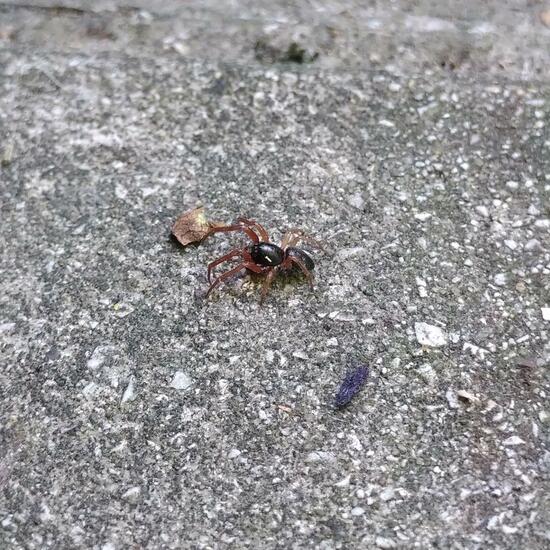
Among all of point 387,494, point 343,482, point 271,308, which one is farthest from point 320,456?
point 271,308

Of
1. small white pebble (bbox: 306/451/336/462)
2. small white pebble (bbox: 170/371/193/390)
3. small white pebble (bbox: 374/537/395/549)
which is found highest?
small white pebble (bbox: 170/371/193/390)

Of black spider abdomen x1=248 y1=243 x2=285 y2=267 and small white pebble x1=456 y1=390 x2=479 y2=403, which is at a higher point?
black spider abdomen x1=248 y1=243 x2=285 y2=267

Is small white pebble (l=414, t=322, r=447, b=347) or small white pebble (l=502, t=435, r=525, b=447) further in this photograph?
small white pebble (l=414, t=322, r=447, b=347)

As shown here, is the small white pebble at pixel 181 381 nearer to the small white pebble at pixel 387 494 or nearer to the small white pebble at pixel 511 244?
the small white pebble at pixel 387 494

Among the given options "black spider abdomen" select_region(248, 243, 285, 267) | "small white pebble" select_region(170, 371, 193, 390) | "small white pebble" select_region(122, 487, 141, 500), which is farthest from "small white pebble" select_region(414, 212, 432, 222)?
"small white pebble" select_region(122, 487, 141, 500)

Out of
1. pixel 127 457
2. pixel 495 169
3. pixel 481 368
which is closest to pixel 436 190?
pixel 495 169

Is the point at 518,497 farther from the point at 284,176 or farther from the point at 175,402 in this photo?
the point at 284,176

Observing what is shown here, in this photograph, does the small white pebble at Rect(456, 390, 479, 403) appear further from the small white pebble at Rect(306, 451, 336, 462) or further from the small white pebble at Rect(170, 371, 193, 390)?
the small white pebble at Rect(170, 371, 193, 390)

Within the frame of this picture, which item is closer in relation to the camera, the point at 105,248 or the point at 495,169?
the point at 105,248
